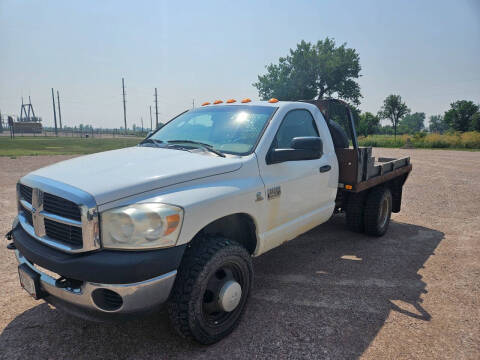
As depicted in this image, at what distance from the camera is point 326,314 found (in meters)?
2.93

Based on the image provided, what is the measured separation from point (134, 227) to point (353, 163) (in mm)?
2977

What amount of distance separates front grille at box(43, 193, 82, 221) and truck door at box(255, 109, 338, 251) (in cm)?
148

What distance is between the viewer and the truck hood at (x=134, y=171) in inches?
83.2

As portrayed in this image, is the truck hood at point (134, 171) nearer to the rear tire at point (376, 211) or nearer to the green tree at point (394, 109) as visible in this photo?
the rear tire at point (376, 211)

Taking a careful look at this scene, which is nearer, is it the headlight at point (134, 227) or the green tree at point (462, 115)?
the headlight at point (134, 227)

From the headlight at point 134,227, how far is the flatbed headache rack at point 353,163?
2788 millimetres

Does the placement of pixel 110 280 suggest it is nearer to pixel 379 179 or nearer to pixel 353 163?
pixel 353 163

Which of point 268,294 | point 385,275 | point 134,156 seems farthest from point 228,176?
point 385,275

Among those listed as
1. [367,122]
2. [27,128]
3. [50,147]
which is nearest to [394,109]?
[367,122]

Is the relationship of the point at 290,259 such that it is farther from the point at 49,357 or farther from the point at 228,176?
the point at 49,357

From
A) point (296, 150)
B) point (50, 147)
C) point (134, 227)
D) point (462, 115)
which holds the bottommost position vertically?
point (50, 147)

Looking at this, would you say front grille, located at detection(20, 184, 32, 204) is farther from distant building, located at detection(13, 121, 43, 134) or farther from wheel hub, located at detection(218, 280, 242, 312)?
distant building, located at detection(13, 121, 43, 134)

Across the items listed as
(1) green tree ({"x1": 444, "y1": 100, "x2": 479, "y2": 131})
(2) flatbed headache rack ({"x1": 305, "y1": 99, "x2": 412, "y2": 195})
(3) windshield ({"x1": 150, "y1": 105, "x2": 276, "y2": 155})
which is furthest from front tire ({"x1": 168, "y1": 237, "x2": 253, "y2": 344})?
(1) green tree ({"x1": 444, "y1": 100, "x2": 479, "y2": 131})

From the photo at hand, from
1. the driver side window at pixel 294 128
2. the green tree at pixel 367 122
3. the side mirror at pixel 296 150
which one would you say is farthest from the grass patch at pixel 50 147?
the green tree at pixel 367 122
